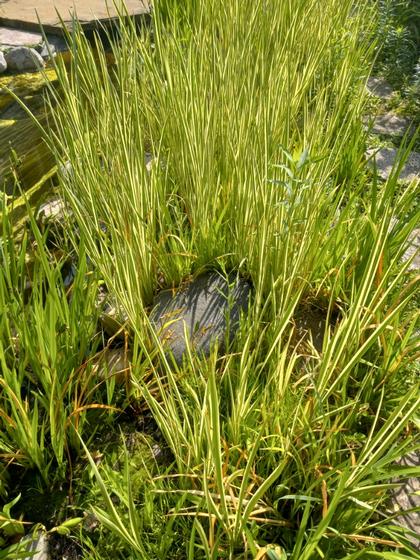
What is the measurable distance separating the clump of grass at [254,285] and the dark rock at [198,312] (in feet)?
0.18

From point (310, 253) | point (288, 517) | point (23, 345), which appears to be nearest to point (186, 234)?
point (310, 253)

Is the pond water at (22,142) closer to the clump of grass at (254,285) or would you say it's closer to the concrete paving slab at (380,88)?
the clump of grass at (254,285)

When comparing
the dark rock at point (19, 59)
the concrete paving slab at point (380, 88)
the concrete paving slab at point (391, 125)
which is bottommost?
the concrete paving slab at point (380, 88)

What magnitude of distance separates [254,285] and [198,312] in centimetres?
23

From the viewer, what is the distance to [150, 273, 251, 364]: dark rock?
1544 millimetres

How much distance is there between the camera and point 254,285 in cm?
148

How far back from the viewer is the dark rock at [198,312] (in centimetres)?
154

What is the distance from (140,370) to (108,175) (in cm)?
61

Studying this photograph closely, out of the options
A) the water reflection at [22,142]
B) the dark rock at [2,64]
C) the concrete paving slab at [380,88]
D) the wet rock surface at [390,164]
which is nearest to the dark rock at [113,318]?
the water reflection at [22,142]

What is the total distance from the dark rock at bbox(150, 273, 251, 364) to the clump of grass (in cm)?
5

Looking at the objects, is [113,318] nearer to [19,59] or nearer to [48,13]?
[19,59]

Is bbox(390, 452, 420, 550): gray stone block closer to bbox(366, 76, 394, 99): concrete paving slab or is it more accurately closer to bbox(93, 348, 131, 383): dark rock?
bbox(93, 348, 131, 383): dark rock

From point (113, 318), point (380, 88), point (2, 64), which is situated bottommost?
point (380, 88)

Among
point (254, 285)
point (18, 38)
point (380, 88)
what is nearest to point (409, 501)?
point (254, 285)
